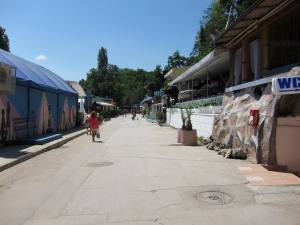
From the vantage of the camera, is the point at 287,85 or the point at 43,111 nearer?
the point at 287,85

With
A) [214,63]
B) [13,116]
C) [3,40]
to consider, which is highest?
[3,40]

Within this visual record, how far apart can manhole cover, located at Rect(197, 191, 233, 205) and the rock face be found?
143 inches

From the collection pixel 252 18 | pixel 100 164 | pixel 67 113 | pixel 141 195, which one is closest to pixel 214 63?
pixel 252 18

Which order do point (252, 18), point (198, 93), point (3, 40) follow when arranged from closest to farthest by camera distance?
point (252, 18) < point (198, 93) < point (3, 40)

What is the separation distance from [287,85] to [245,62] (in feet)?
24.3

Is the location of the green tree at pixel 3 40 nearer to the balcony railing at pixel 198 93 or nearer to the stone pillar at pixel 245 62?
the balcony railing at pixel 198 93

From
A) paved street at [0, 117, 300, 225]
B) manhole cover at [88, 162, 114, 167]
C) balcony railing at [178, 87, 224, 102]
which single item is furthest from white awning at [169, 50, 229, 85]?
manhole cover at [88, 162, 114, 167]

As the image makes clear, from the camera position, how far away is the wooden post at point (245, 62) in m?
17.9

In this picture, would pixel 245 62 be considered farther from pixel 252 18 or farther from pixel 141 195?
pixel 141 195

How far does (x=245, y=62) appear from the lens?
59.2 ft

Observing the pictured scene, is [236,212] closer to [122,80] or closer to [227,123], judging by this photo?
[227,123]

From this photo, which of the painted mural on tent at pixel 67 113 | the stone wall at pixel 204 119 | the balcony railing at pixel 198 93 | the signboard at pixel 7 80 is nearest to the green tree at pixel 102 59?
the balcony railing at pixel 198 93

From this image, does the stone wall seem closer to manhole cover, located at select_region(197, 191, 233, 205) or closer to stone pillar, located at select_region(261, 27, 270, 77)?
stone pillar, located at select_region(261, 27, 270, 77)

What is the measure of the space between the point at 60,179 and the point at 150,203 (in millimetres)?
3395
